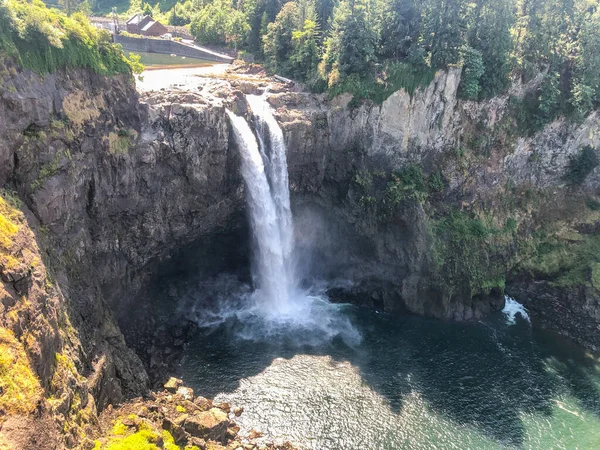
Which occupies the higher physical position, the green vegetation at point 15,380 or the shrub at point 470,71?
the shrub at point 470,71

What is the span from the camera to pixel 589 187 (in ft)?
163

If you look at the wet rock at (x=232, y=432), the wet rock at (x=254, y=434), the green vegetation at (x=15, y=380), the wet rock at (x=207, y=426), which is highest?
the green vegetation at (x=15, y=380)

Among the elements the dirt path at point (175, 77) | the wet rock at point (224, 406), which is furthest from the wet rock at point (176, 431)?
the dirt path at point (175, 77)

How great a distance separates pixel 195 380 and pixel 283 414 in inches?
276

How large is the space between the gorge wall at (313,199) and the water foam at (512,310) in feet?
2.86

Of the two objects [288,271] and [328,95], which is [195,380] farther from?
[328,95]

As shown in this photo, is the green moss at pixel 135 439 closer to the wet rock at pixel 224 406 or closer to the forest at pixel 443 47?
the wet rock at pixel 224 406

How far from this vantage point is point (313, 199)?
1769 inches

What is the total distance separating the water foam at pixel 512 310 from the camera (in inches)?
1711

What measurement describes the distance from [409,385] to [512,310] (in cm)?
1661

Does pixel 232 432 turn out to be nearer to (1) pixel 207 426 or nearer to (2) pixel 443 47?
(1) pixel 207 426

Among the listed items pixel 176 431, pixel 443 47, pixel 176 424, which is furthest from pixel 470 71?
pixel 176 431

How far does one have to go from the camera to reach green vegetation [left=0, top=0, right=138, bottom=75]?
25.2m

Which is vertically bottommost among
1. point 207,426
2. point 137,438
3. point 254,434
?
point 254,434
